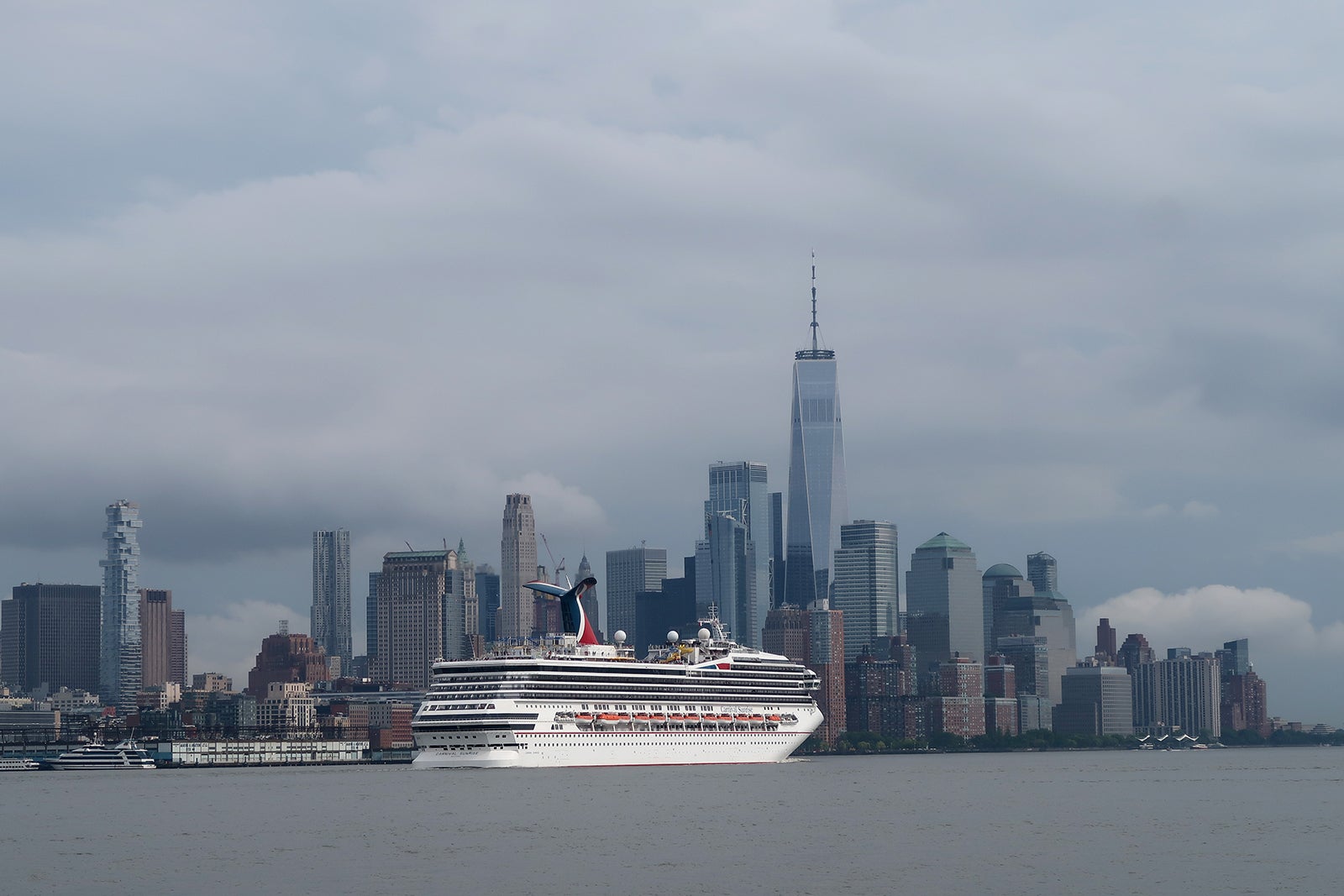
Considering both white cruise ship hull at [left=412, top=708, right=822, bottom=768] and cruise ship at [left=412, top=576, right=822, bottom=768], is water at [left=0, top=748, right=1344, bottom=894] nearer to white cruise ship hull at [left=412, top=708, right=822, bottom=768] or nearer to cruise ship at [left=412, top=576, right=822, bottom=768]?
white cruise ship hull at [left=412, top=708, right=822, bottom=768]

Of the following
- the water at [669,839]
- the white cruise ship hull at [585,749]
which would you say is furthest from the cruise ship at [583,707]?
the water at [669,839]

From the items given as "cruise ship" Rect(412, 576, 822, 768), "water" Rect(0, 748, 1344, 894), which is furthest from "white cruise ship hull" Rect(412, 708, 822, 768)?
"water" Rect(0, 748, 1344, 894)

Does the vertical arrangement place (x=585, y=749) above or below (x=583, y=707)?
below

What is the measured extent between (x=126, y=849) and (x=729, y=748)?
356 feet

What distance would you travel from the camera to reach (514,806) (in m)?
116

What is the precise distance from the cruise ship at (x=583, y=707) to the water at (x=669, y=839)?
13641 mm

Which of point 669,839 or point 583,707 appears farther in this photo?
point 583,707

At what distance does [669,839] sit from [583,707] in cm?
8201

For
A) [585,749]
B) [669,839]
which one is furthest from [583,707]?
[669,839]

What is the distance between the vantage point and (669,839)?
9406cm

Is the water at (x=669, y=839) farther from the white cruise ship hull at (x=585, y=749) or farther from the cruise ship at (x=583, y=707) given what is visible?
the cruise ship at (x=583, y=707)

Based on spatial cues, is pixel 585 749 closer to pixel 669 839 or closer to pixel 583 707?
pixel 583 707

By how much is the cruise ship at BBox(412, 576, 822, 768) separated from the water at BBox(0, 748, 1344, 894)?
1364 centimetres

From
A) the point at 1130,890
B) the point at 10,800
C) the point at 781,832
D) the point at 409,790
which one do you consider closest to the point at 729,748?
the point at 409,790
